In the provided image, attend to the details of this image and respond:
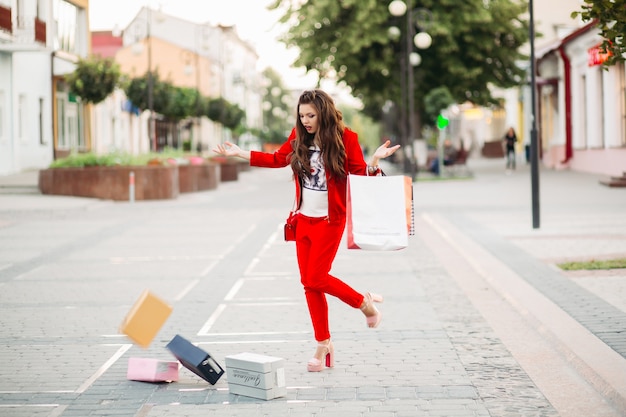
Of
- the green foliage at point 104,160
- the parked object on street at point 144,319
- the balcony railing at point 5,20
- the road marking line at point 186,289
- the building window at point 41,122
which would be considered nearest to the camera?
the parked object on street at point 144,319

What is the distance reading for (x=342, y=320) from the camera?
360 inches

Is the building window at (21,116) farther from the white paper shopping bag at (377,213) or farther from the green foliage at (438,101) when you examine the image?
the white paper shopping bag at (377,213)

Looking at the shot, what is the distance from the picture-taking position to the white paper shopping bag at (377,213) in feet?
21.8

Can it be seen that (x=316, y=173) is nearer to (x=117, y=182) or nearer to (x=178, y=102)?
(x=117, y=182)

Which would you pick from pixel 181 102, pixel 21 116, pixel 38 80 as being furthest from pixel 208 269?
pixel 181 102

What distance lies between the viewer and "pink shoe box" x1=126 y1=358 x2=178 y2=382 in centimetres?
655

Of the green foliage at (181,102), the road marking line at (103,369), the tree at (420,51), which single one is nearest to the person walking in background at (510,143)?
the tree at (420,51)

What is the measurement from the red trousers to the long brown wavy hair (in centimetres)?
31

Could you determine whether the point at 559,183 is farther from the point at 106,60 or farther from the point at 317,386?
the point at 317,386

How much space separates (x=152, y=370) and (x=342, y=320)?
112 inches

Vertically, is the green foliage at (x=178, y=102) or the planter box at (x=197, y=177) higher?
the green foliage at (x=178, y=102)

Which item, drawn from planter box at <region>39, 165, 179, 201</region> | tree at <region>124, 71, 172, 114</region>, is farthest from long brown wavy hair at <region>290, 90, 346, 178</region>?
tree at <region>124, 71, 172, 114</region>

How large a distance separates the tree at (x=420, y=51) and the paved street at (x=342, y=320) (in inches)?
902

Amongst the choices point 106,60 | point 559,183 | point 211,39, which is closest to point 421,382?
point 559,183
